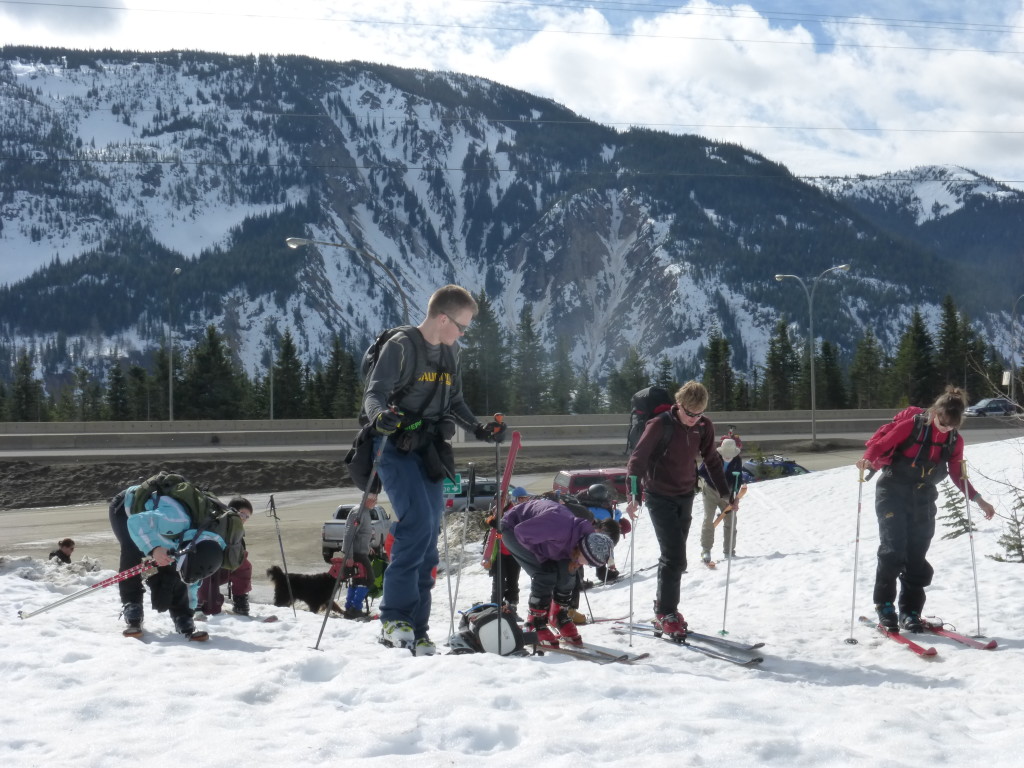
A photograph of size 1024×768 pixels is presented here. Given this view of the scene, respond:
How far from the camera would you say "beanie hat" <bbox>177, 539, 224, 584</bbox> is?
6.15m

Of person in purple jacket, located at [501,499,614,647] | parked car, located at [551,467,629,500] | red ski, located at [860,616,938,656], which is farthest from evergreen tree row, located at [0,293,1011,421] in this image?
person in purple jacket, located at [501,499,614,647]

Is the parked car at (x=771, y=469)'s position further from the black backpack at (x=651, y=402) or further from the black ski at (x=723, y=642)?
the black ski at (x=723, y=642)

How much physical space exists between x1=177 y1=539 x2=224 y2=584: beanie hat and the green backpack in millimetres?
99

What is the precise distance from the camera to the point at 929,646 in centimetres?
640

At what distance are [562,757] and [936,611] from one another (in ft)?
18.0

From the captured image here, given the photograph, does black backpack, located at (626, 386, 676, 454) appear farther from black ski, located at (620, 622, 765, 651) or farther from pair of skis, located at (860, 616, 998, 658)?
pair of skis, located at (860, 616, 998, 658)

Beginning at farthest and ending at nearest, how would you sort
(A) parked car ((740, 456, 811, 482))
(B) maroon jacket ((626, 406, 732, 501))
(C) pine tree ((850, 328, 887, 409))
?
(C) pine tree ((850, 328, 887, 409)) → (A) parked car ((740, 456, 811, 482)) → (B) maroon jacket ((626, 406, 732, 501))

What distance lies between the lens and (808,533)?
48.3 feet

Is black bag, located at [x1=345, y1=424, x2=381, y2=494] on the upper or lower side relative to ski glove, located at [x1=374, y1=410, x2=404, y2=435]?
lower

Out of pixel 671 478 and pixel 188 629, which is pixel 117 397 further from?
pixel 671 478

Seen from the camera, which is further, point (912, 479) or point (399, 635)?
point (912, 479)

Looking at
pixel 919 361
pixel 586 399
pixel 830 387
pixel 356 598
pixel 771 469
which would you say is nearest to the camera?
pixel 356 598

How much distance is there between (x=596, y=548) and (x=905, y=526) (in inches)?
97.7

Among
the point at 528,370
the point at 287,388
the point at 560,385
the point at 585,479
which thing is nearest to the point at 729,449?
the point at 585,479
